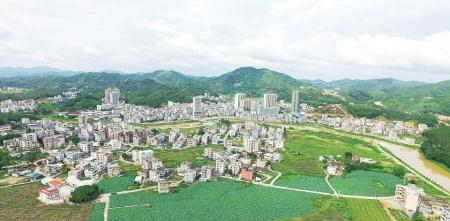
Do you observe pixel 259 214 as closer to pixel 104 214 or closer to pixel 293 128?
pixel 104 214

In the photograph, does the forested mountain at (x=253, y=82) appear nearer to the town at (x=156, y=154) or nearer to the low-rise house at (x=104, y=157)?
the town at (x=156, y=154)

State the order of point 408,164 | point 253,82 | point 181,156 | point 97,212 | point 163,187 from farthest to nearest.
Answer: point 253,82, point 408,164, point 181,156, point 163,187, point 97,212

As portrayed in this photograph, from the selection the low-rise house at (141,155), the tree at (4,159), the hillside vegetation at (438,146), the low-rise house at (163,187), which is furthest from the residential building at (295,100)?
the tree at (4,159)

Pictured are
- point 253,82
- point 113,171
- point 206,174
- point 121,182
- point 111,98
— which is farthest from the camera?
point 253,82

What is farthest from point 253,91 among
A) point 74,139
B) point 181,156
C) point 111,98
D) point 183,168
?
point 183,168

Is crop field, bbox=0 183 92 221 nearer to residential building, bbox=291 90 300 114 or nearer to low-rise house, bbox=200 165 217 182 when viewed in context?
low-rise house, bbox=200 165 217 182

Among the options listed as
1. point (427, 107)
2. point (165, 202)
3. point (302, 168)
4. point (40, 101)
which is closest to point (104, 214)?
point (165, 202)

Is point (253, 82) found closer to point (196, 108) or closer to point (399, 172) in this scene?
point (196, 108)

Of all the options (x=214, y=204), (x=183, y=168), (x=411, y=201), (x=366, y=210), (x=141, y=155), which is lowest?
(x=214, y=204)

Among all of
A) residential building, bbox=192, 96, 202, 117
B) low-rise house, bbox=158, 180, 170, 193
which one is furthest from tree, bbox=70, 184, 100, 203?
residential building, bbox=192, 96, 202, 117
